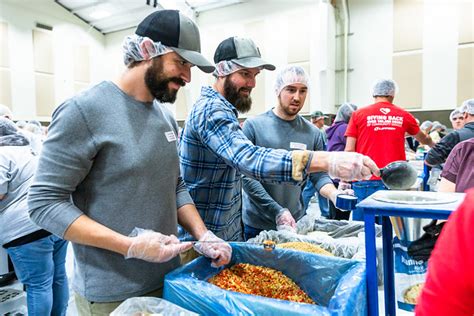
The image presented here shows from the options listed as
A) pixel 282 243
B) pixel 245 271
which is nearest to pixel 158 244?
pixel 245 271

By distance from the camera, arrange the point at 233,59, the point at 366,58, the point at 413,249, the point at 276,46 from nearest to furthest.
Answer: the point at 413,249 → the point at 233,59 → the point at 366,58 → the point at 276,46

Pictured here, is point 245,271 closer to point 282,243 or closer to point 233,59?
point 282,243

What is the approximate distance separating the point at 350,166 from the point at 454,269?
48 cm

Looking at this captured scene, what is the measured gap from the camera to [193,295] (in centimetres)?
85

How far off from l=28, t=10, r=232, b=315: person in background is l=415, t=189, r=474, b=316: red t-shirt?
610 millimetres

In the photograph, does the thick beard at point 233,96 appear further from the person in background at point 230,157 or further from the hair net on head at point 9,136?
the hair net on head at point 9,136

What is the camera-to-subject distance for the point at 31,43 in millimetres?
7824

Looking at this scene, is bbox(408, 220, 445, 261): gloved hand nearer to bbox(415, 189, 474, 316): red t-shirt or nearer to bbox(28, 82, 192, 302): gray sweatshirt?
bbox(415, 189, 474, 316): red t-shirt

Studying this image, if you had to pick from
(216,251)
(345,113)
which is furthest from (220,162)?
(345,113)

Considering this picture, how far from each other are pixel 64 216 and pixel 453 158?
5.91 feet

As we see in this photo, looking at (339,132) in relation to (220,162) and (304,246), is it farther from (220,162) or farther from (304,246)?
(220,162)

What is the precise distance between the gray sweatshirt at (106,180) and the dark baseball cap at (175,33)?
186 mm

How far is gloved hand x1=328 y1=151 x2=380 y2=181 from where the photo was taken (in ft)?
2.93

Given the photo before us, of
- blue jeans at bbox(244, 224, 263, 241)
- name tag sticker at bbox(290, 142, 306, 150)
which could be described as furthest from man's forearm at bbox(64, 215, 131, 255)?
name tag sticker at bbox(290, 142, 306, 150)
